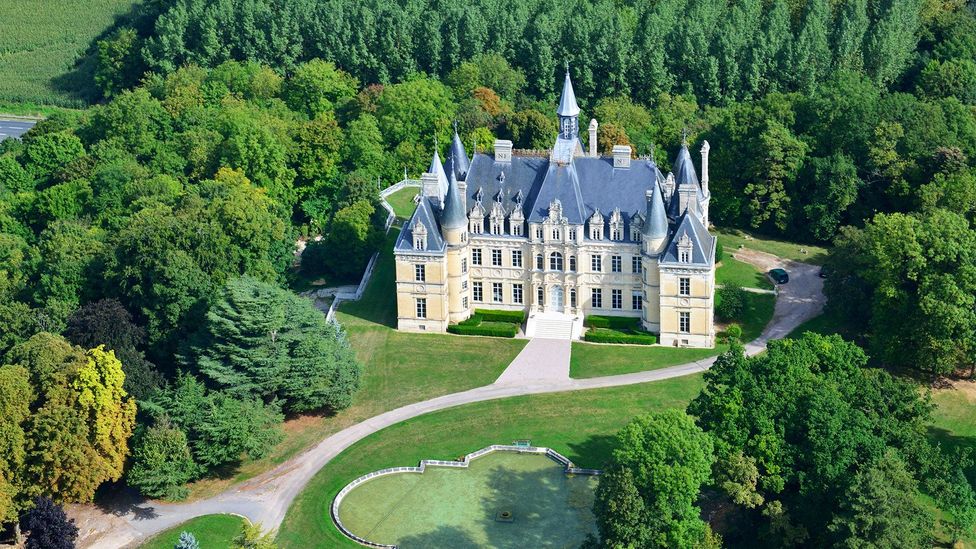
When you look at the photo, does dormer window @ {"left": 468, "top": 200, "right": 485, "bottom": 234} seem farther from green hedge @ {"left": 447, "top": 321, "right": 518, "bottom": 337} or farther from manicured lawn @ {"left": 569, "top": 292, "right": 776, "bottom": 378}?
manicured lawn @ {"left": 569, "top": 292, "right": 776, "bottom": 378}

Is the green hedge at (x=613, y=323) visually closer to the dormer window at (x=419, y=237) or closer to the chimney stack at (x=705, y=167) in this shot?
the chimney stack at (x=705, y=167)

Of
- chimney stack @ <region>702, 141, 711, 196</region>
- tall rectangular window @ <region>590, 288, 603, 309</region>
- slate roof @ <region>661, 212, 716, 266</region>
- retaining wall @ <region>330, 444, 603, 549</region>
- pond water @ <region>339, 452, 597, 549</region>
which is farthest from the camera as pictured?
chimney stack @ <region>702, 141, 711, 196</region>

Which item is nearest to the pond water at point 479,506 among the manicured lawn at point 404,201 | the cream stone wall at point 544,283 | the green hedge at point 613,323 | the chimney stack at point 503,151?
the green hedge at point 613,323

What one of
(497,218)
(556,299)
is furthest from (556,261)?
(497,218)

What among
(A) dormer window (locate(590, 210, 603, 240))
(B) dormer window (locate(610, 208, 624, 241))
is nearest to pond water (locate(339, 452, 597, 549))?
(A) dormer window (locate(590, 210, 603, 240))

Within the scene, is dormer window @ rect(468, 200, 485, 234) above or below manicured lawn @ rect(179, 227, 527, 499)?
above
